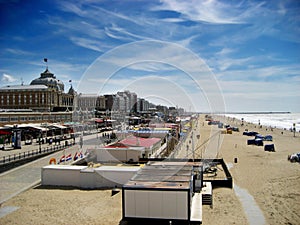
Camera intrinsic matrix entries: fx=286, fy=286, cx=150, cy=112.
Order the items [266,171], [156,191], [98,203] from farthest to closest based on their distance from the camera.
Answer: [266,171] → [98,203] → [156,191]

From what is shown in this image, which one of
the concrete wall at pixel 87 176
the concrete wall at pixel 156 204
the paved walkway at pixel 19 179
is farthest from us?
the concrete wall at pixel 87 176

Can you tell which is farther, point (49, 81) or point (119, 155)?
point (49, 81)

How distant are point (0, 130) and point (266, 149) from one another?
98.1ft

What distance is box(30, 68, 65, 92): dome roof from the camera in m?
85.0

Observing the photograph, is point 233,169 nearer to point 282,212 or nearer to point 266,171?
point 266,171

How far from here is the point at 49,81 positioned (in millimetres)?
86062

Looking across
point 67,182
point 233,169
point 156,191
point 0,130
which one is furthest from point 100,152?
point 0,130

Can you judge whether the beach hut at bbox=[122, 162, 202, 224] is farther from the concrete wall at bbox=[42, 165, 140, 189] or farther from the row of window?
the row of window

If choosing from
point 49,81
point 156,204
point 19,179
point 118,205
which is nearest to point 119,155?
point 19,179

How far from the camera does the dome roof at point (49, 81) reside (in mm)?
84981

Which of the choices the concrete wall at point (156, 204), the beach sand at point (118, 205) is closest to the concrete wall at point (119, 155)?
the beach sand at point (118, 205)

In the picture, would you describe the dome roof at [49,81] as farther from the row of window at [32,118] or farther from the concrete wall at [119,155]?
the concrete wall at [119,155]

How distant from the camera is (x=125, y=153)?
19859 millimetres

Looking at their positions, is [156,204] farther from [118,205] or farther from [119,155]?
[119,155]
